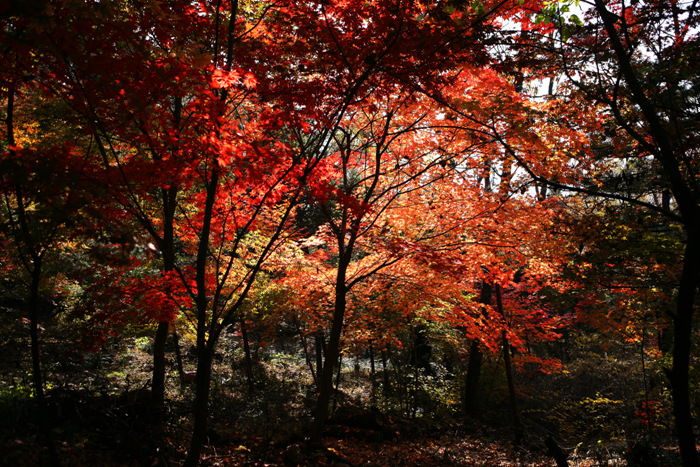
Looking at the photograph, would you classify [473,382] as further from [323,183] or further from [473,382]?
[323,183]

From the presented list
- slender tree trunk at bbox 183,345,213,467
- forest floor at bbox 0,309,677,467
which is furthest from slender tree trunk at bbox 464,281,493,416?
slender tree trunk at bbox 183,345,213,467

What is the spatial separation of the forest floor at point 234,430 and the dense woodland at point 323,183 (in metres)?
0.06

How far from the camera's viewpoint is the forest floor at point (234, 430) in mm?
4648

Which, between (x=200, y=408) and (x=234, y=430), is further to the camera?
(x=234, y=430)

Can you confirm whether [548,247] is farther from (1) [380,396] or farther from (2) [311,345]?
(2) [311,345]

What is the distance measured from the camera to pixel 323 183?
208 inches

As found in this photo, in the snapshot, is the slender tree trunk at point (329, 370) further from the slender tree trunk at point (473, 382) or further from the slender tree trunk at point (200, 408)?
the slender tree trunk at point (473, 382)

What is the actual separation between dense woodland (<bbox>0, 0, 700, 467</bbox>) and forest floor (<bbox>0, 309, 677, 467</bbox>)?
6cm

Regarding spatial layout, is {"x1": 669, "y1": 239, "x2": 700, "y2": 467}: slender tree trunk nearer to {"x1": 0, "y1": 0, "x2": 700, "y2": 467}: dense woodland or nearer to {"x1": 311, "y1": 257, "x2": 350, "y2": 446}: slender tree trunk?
{"x1": 0, "y1": 0, "x2": 700, "y2": 467}: dense woodland

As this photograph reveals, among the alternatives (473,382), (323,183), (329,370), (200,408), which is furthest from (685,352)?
(473,382)

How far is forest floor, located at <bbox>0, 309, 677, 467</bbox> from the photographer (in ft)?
15.3

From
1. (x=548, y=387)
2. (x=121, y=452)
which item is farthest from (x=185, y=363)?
(x=548, y=387)

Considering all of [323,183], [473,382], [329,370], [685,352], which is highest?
[323,183]

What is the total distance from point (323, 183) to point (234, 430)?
5673mm
